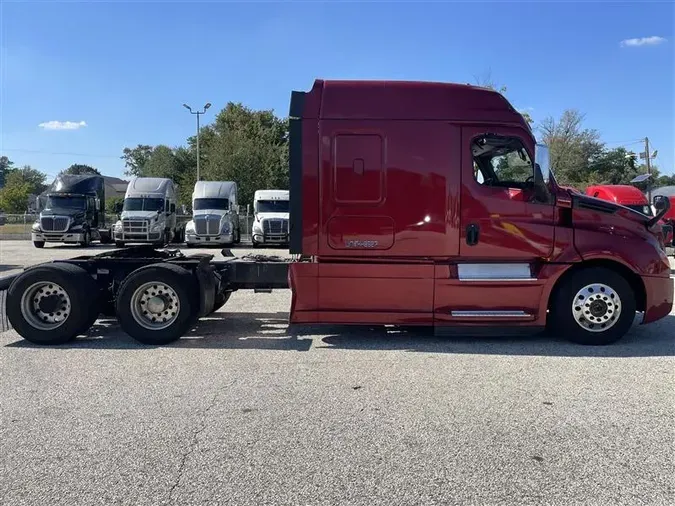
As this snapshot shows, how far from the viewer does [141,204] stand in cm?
2545

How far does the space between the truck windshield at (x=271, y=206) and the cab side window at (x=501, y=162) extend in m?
18.6

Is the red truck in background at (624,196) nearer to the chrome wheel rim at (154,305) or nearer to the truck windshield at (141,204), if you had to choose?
the chrome wheel rim at (154,305)

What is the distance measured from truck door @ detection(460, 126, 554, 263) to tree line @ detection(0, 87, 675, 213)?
22.3 metres

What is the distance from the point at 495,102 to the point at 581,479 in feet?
15.1

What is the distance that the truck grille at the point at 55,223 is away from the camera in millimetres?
25281

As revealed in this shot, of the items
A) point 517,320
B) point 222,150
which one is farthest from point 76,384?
point 222,150

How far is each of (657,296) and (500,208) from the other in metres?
2.25

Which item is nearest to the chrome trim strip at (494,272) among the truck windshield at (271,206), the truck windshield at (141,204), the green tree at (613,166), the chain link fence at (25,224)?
the truck windshield at (271,206)

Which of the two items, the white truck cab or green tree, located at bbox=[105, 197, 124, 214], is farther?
green tree, located at bbox=[105, 197, 124, 214]

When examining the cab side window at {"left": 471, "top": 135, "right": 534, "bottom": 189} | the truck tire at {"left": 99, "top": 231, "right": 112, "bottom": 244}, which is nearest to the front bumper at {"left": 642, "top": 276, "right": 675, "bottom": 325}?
the cab side window at {"left": 471, "top": 135, "right": 534, "bottom": 189}

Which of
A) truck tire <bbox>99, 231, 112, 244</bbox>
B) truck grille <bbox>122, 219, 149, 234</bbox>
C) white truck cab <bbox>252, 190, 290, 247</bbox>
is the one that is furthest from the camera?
truck tire <bbox>99, 231, 112, 244</bbox>

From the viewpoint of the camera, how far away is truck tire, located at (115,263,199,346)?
6875mm

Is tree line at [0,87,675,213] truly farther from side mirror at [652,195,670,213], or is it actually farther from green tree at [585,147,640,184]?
side mirror at [652,195,670,213]

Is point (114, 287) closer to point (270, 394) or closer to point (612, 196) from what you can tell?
point (270, 394)
